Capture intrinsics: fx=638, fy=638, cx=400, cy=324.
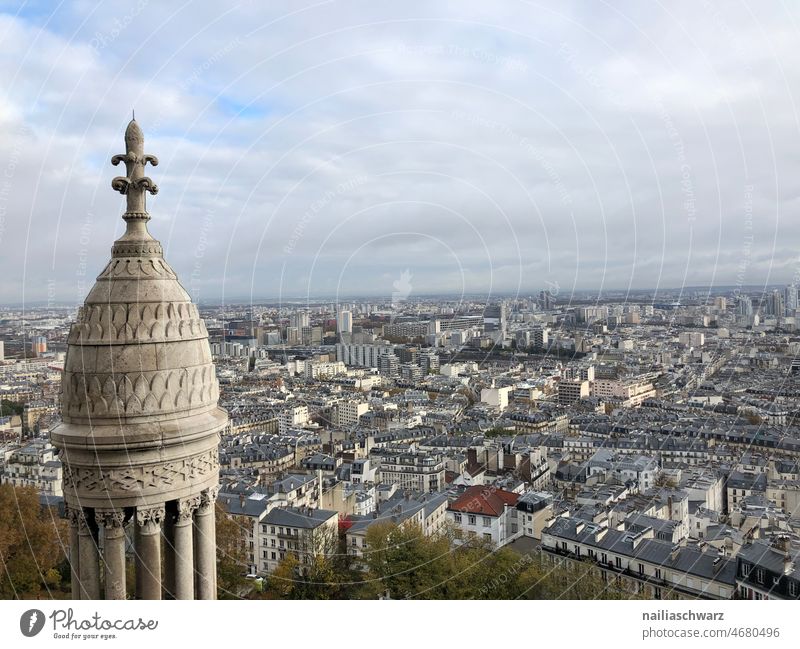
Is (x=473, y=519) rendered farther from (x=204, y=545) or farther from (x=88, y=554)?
(x=88, y=554)

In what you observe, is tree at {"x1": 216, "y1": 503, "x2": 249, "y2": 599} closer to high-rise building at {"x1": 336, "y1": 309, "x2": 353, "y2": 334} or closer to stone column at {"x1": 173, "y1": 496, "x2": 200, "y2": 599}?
stone column at {"x1": 173, "y1": 496, "x2": 200, "y2": 599}

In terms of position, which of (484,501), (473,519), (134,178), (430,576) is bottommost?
(473,519)

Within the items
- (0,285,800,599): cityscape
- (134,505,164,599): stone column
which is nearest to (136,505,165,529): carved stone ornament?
(134,505,164,599): stone column

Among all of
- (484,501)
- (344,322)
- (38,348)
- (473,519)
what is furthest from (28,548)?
(344,322)

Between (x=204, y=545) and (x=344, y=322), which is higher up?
(x=204, y=545)

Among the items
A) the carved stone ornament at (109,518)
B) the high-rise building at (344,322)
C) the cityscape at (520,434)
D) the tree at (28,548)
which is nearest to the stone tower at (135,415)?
the carved stone ornament at (109,518)

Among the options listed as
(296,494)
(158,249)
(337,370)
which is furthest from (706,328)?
(158,249)
